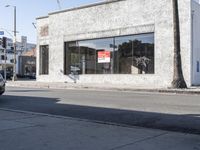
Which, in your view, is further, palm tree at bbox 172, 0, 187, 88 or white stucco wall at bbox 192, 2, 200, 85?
white stucco wall at bbox 192, 2, 200, 85

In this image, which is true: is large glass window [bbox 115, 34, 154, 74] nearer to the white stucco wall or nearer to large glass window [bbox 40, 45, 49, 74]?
the white stucco wall

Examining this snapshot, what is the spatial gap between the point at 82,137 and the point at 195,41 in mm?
21763

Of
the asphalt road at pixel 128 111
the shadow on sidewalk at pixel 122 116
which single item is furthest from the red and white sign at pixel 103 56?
the shadow on sidewalk at pixel 122 116

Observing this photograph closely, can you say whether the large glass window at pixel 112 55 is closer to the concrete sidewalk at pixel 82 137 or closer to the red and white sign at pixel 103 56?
the red and white sign at pixel 103 56

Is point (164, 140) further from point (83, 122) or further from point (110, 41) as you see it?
point (110, 41)

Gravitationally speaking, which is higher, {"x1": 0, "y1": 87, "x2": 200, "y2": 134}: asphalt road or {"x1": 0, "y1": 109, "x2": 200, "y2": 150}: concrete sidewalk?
{"x1": 0, "y1": 87, "x2": 200, "y2": 134}: asphalt road

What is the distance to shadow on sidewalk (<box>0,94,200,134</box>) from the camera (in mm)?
10219

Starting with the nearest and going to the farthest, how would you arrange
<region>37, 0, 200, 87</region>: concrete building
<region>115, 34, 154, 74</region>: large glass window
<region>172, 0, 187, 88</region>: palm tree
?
<region>172, 0, 187, 88</region>: palm tree → <region>37, 0, 200, 87</region>: concrete building → <region>115, 34, 154, 74</region>: large glass window

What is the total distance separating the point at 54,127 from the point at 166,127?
2.74 m

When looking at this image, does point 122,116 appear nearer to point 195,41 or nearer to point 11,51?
point 195,41

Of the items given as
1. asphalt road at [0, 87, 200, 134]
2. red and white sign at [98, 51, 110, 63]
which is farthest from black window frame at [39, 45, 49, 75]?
asphalt road at [0, 87, 200, 134]

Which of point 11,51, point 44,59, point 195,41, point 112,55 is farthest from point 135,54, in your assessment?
point 11,51

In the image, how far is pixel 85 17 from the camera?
34.7 meters

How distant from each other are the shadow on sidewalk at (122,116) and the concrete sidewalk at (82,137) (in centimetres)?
74
